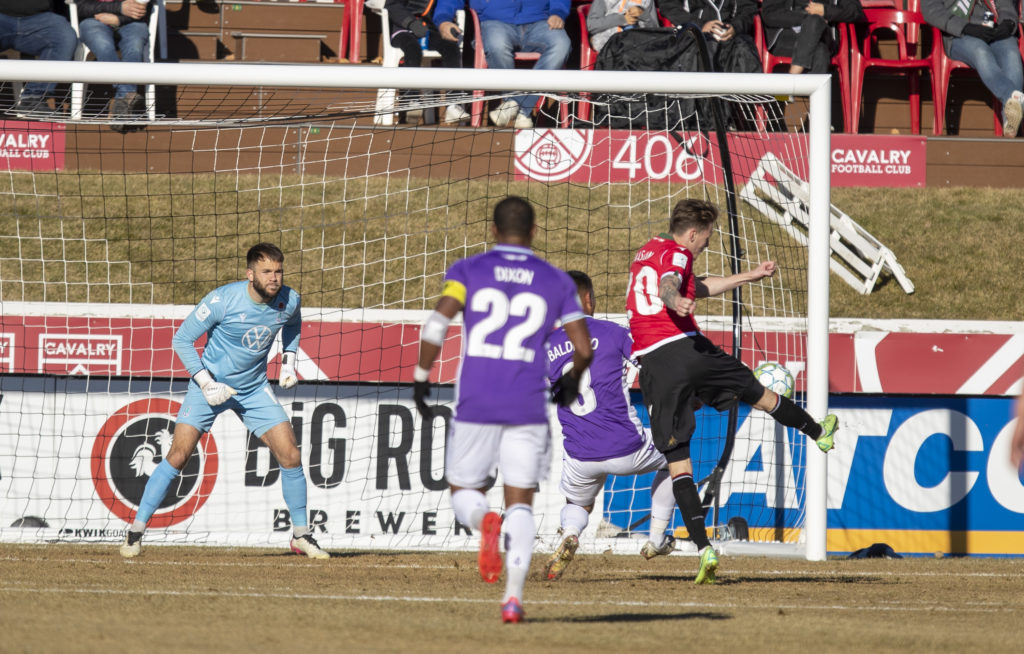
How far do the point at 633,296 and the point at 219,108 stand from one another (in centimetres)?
686

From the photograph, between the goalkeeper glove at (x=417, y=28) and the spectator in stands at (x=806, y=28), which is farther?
the spectator in stands at (x=806, y=28)

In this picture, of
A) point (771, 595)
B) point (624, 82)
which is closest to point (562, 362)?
point (771, 595)

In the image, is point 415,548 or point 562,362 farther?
point 415,548

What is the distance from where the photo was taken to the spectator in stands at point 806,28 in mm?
13750

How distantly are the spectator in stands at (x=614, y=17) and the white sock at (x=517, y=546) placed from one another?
992 cm

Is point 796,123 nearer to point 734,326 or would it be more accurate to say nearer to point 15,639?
point 734,326

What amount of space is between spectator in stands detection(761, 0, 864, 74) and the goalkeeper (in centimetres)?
804

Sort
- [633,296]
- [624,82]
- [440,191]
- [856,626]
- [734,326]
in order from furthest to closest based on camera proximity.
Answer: [440,191] < [734,326] < [624,82] < [633,296] < [856,626]

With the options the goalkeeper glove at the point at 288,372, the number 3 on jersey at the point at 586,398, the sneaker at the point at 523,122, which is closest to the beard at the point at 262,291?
the goalkeeper glove at the point at 288,372

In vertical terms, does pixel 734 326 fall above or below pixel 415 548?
above

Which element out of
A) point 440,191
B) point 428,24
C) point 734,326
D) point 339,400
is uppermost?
point 428,24

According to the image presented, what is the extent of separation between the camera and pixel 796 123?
13.9m

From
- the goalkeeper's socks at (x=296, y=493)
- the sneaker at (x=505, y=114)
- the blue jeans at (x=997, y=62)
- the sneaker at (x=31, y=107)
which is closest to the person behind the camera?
the goalkeeper's socks at (x=296, y=493)

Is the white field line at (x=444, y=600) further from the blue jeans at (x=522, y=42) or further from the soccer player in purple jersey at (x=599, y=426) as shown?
the blue jeans at (x=522, y=42)
